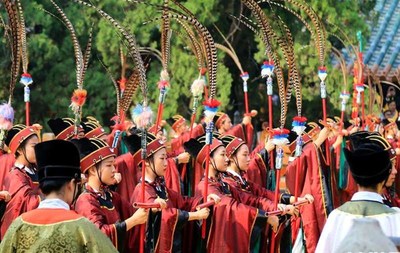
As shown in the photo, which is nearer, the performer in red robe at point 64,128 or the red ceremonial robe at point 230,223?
the red ceremonial robe at point 230,223

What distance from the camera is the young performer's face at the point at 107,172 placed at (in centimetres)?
851

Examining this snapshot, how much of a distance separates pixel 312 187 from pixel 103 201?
4.13 m

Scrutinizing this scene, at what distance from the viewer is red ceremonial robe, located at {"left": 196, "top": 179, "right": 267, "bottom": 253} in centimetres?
968

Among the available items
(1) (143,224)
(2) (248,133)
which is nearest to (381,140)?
(1) (143,224)

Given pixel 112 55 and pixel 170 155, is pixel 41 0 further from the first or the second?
pixel 170 155

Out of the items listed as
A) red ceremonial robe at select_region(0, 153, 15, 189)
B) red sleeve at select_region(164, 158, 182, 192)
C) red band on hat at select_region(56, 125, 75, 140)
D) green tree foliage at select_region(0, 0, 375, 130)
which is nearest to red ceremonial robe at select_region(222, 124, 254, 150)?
green tree foliage at select_region(0, 0, 375, 130)

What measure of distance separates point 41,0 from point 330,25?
4240mm

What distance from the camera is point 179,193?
34.4 ft


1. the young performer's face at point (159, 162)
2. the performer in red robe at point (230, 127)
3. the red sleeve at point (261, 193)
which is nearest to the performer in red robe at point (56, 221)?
the young performer's face at point (159, 162)

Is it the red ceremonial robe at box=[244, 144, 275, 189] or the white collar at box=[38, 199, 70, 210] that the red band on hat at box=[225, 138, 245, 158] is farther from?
the white collar at box=[38, 199, 70, 210]

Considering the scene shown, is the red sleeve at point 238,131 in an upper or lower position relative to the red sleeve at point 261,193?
lower

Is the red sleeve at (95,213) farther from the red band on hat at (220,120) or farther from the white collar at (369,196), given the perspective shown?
the red band on hat at (220,120)

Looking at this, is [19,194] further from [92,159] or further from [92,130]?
[92,130]

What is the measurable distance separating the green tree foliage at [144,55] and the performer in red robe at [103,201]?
8.60m
